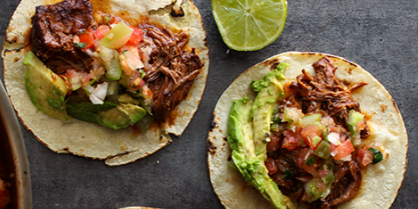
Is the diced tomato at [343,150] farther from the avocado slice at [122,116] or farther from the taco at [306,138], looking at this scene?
the avocado slice at [122,116]

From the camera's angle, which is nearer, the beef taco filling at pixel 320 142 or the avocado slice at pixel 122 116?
the beef taco filling at pixel 320 142

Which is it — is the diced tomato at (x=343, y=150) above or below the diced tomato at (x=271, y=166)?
above

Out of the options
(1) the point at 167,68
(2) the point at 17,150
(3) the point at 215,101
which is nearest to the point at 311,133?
(3) the point at 215,101

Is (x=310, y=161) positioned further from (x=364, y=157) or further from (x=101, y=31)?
(x=101, y=31)

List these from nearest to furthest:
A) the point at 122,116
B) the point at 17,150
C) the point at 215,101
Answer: the point at 17,150 < the point at 122,116 < the point at 215,101

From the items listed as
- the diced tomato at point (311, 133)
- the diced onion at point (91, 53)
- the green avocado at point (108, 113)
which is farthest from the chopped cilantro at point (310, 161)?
the diced onion at point (91, 53)

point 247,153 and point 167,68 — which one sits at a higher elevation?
point 167,68

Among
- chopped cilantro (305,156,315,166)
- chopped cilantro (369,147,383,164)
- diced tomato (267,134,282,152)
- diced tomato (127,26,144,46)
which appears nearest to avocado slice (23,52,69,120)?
diced tomato (127,26,144,46)
